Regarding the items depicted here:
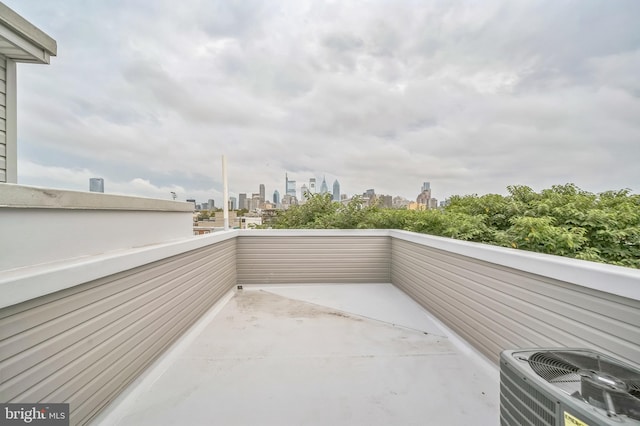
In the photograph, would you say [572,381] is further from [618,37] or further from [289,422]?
[618,37]

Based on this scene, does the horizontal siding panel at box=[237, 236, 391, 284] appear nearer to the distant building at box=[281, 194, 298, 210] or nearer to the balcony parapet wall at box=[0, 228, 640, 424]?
the balcony parapet wall at box=[0, 228, 640, 424]

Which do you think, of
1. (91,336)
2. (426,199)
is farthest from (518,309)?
(426,199)

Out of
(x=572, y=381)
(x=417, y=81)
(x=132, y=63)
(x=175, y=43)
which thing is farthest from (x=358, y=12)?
(x=572, y=381)

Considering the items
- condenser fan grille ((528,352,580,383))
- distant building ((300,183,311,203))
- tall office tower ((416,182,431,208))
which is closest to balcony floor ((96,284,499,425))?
condenser fan grille ((528,352,580,383))

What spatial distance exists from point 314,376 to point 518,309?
5.33 feet

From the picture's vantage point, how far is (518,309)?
2068 mm

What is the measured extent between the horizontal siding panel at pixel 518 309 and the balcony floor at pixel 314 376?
27 centimetres

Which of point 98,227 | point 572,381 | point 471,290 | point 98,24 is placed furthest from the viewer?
point 98,24

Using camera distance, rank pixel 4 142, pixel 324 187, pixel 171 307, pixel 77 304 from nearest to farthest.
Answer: pixel 77 304
pixel 4 142
pixel 171 307
pixel 324 187

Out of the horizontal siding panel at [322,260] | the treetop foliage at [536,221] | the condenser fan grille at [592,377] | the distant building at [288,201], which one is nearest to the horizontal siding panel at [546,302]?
the condenser fan grille at [592,377]

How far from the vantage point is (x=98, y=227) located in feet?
6.86

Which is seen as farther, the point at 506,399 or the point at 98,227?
the point at 98,227

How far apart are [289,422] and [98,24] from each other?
208 inches

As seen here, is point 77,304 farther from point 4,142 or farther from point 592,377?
point 592,377
